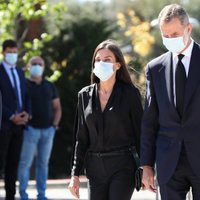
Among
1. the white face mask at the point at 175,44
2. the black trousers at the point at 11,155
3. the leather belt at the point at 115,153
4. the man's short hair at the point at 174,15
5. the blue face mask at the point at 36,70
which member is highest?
the man's short hair at the point at 174,15

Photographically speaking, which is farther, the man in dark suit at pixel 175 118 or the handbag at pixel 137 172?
the handbag at pixel 137 172

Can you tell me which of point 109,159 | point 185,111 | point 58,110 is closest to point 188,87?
point 185,111

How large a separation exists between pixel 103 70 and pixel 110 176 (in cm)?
91

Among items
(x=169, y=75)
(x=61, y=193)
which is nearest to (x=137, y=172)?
(x=169, y=75)

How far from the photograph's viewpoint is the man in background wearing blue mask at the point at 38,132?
32.3 feet

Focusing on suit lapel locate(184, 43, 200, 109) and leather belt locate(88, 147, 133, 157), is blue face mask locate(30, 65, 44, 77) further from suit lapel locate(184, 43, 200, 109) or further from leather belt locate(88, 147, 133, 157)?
suit lapel locate(184, 43, 200, 109)

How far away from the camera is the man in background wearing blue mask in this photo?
9.86 meters

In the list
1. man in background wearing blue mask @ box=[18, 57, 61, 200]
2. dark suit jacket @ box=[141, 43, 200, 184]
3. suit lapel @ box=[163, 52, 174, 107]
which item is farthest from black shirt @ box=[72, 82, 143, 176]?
man in background wearing blue mask @ box=[18, 57, 61, 200]

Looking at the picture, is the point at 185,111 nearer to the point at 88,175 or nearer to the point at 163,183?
the point at 163,183

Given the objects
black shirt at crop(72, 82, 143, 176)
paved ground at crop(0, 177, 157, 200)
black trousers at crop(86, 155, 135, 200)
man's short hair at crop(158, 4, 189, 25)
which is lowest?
paved ground at crop(0, 177, 157, 200)

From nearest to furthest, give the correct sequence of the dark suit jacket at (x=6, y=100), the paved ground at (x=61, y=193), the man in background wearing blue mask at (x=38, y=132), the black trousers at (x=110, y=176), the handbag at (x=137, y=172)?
the handbag at (x=137, y=172), the black trousers at (x=110, y=176), the dark suit jacket at (x=6, y=100), the man in background wearing blue mask at (x=38, y=132), the paved ground at (x=61, y=193)

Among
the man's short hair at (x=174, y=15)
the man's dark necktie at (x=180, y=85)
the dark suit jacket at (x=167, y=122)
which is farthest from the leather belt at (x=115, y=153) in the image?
the man's short hair at (x=174, y=15)

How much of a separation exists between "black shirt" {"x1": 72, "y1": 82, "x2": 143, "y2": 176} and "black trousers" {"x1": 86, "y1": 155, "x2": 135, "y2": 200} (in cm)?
11

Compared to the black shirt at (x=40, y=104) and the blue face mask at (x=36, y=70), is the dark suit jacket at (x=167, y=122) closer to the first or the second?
the black shirt at (x=40, y=104)
